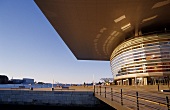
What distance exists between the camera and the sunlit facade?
110 feet

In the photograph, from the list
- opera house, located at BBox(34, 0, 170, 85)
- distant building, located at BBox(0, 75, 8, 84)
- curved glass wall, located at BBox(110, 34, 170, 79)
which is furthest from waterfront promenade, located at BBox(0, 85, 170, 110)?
distant building, located at BBox(0, 75, 8, 84)

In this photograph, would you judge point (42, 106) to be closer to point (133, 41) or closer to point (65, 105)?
point (65, 105)

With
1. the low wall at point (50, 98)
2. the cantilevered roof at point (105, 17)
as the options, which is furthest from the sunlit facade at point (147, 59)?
the low wall at point (50, 98)

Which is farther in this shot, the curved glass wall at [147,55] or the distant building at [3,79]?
the distant building at [3,79]

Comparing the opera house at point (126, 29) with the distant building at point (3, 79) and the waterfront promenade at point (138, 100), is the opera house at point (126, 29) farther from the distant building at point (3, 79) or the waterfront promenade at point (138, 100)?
the distant building at point (3, 79)

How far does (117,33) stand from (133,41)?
381 centimetres

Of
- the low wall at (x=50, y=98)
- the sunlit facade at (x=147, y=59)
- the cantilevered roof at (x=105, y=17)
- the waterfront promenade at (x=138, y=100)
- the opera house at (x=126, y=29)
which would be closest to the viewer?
the waterfront promenade at (x=138, y=100)

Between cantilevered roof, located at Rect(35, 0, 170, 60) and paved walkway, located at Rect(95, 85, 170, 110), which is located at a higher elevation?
cantilevered roof, located at Rect(35, 0, 170, 60)

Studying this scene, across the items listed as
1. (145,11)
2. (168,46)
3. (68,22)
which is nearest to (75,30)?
(68,22)

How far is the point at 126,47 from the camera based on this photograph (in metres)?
39.4

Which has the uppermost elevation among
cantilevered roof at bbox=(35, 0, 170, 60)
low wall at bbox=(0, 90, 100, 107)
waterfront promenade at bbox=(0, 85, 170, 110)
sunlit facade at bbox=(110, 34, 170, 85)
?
cantilevered roof at bbox=(35, 0, 170, 60)

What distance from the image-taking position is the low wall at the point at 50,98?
17.7 meters

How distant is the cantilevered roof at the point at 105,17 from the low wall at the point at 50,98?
953cm

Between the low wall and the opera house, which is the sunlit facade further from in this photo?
the low wall
